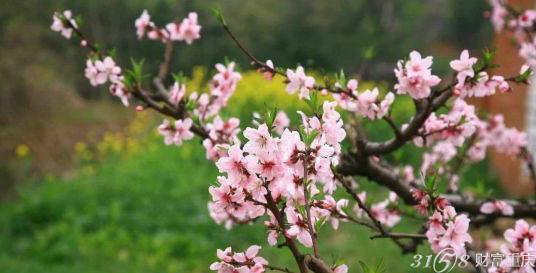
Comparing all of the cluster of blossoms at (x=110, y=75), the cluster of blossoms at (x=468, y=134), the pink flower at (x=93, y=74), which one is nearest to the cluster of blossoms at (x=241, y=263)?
the cluster of blossoms at (x=468, y=134)

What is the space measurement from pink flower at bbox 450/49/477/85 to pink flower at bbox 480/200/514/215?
61 cm

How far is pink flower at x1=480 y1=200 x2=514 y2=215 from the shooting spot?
6.86 feet

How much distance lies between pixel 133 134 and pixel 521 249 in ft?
31.5

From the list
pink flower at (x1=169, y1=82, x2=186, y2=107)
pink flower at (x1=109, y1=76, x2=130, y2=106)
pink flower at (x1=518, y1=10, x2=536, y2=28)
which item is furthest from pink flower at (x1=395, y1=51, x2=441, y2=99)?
pink flower at (x1=518, y1=10, x2=536, y2=28)

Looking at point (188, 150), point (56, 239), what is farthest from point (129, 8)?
point (56, 239)

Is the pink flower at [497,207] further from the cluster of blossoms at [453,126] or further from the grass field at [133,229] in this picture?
the grass field at [133,229]

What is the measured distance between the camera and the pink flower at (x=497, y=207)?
82.4 inches

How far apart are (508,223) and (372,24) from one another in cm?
927

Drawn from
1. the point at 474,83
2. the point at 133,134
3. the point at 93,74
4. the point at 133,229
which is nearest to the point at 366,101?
the point at 474,83

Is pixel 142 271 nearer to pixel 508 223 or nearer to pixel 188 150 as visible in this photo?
pixel 188 150

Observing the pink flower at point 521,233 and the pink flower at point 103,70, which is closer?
the pink flower at point 521,233

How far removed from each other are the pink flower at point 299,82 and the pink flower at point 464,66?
17.9 inches

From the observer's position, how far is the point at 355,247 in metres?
5.69

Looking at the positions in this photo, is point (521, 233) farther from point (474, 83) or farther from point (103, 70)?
point (103, 70)
